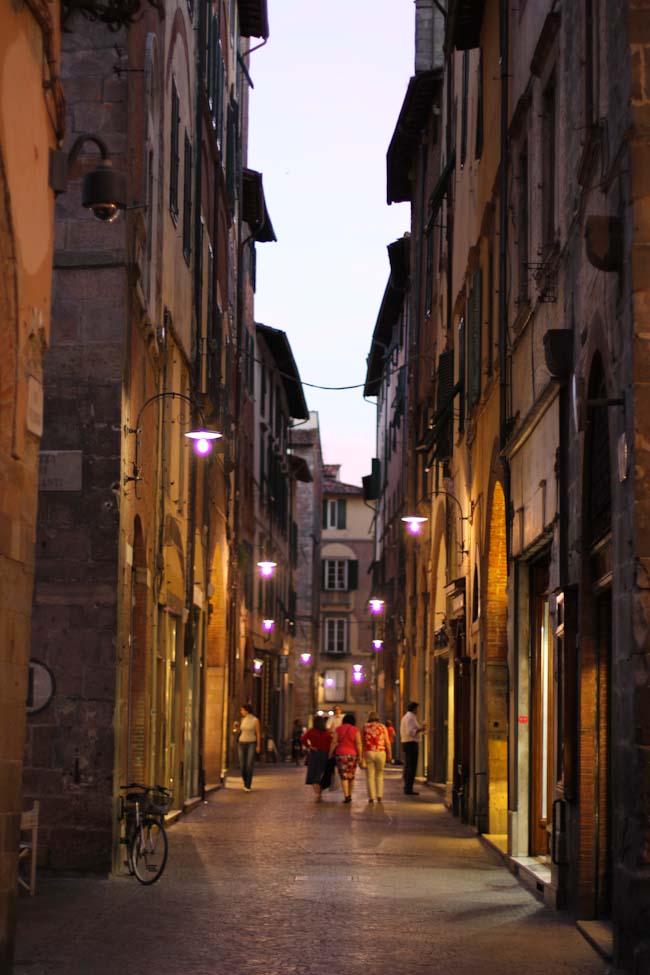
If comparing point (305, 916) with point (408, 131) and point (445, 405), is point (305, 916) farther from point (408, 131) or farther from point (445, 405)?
point (408, 131)

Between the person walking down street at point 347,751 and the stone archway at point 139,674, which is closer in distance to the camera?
the stone archway at point 139,674

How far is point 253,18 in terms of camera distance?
38125mm

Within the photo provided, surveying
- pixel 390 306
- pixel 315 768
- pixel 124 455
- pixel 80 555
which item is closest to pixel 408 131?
pixel 390 306

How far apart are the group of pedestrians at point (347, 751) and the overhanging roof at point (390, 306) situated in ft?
30.1

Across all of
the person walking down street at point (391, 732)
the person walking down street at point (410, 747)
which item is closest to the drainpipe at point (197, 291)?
the person walking down street at point (410, 747)

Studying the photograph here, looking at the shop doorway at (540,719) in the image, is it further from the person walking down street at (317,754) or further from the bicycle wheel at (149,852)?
the person walking down street at (317,754)

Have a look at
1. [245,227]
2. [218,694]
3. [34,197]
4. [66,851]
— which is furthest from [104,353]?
[245,227]

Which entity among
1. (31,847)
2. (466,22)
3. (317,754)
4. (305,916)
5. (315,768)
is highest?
(466,22)

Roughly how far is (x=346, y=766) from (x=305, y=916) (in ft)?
53.9

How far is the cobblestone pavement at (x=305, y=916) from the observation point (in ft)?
36.9

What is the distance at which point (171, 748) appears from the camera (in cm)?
2361

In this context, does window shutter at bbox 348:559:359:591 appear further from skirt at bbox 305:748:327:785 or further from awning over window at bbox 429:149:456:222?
skirt at bbox 305:748:327:785

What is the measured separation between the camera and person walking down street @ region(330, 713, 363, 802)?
29.8 meters

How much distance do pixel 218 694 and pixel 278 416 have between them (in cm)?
2167
